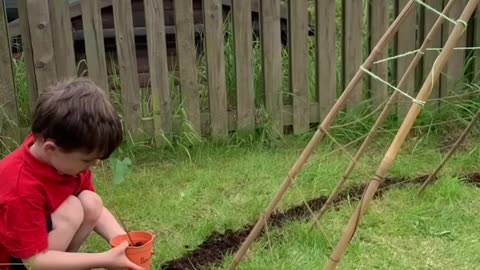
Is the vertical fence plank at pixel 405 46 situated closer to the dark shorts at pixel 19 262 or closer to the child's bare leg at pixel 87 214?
the child's bare leg at pixel 87 214

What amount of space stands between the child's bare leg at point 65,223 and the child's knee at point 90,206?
0.05 m

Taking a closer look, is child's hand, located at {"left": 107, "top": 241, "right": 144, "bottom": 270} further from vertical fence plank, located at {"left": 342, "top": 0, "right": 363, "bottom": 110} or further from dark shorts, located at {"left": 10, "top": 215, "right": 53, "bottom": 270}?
vertical fence plank, located at {"left": 342, "top": 0, "right": 363, "bottom": 110}

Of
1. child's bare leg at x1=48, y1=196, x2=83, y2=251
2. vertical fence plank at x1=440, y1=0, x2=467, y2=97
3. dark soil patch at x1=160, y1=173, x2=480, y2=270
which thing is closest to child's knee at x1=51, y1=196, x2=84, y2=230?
child's bare leg at x1=48, y1=196, x2=83, y2=251

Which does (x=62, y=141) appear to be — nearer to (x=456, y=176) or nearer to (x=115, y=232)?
(x=115, y=232)

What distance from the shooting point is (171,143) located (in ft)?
13.0

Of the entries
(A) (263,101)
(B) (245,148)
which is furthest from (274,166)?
(A) (263,101)

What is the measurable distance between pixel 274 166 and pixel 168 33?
72.6 inches

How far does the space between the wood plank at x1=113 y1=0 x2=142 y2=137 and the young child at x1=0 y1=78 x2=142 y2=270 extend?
1.75 metres

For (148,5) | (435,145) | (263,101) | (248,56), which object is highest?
(148,5)

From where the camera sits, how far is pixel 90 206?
2205 mm

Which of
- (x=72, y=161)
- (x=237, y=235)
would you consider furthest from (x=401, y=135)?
(x=237, y=235)

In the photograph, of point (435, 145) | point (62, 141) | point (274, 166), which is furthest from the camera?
point (435, 145)

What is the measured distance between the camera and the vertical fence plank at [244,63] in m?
3.92

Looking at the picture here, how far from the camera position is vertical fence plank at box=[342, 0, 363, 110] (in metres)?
4.09
